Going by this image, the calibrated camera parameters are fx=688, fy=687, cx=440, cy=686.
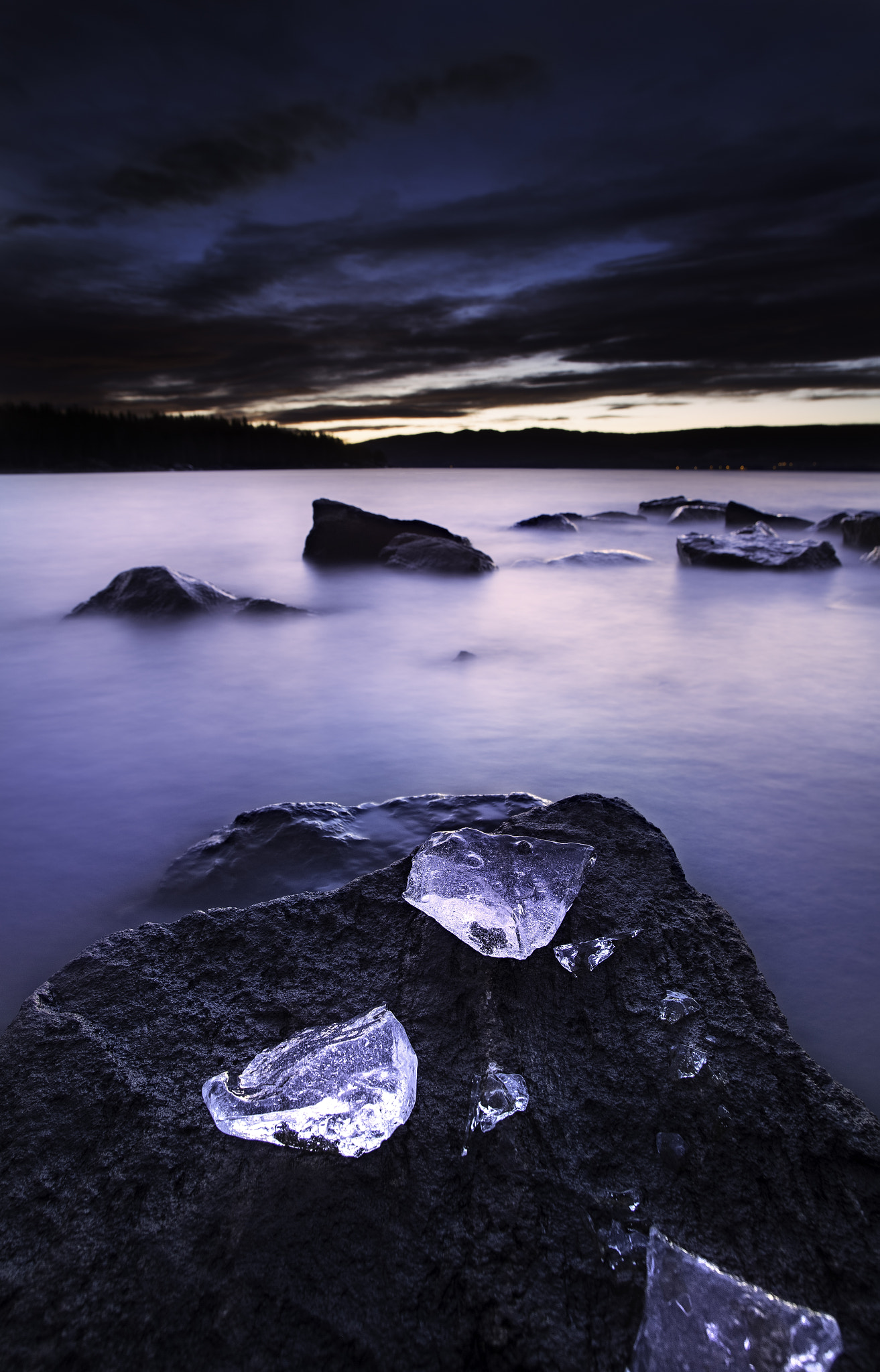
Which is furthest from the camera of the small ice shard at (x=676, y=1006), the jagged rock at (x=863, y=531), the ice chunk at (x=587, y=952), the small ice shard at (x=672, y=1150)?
the jagged rock at (x=863, y=531)

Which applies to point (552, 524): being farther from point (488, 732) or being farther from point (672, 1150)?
point (672, 1150)

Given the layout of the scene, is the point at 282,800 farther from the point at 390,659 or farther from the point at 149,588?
the point at 149,588

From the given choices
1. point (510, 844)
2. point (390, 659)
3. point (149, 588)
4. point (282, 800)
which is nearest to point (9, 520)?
point (149, 588)

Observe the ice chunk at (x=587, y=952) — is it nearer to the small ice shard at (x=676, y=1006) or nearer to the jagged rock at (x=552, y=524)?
the small ice shard at (x=676, y=1006)

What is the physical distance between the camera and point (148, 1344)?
0.98 m

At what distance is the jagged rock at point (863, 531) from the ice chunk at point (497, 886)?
12186 millimetres

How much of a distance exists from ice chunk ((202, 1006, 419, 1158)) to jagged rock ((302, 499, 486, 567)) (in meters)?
8.98

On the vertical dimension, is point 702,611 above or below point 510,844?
below

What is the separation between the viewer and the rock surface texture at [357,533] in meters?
10.0

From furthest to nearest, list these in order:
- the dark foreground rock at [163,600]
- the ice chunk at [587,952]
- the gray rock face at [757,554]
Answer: the gray rock face at [757,554] → the dark foreground rock at [163,600] → the ice chunk at [587,952]

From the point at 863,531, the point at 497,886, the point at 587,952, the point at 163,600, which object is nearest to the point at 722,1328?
the point at 587,952

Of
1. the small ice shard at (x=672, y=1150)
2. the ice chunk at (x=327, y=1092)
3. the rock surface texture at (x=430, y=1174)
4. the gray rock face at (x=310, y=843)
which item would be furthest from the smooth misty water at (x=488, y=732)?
the ice chunk at (x=327, y=1092)

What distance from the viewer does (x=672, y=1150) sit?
1.18 metres

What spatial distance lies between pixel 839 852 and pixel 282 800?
2.17m
